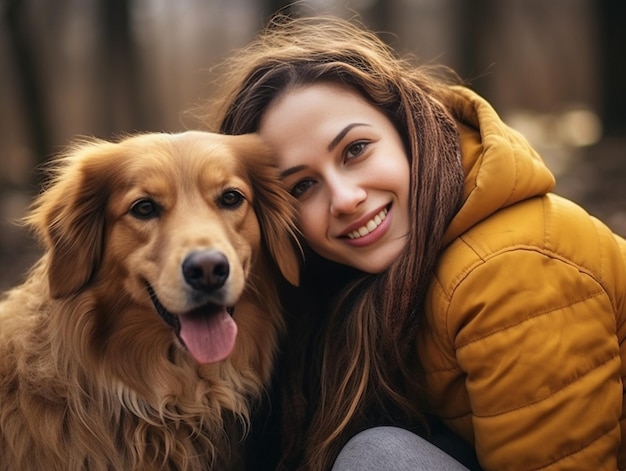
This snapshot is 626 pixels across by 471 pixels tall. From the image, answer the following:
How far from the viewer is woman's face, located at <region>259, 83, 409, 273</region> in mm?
2642

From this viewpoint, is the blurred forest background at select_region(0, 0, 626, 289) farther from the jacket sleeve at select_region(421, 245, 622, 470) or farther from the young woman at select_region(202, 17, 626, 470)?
the jacket sleeve at select_region(421, 245, 622, 470)

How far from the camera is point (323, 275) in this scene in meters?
3.13

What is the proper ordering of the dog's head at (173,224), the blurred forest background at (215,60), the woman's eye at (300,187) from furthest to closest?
1. the blurred forest background at (215,60)
2. the woman's eye at (300,187)
3. the dog's head at (173,224)

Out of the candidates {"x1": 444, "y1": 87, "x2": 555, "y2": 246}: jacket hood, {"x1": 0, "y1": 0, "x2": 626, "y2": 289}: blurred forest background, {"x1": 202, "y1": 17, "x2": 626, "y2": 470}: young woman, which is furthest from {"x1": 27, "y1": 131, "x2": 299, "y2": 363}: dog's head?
{"x1": 0, "y1": 0, "x2": 626, "y2": 289}: blurred forest background

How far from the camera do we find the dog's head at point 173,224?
7.96 ft

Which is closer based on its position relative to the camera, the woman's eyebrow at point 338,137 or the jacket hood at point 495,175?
the jacket hood at point 495,175

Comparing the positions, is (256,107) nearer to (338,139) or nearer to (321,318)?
(338,139)

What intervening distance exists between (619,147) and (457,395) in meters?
7.40

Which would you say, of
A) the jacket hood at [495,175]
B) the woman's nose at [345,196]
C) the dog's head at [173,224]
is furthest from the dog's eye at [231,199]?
the jacket hood at [495,175]

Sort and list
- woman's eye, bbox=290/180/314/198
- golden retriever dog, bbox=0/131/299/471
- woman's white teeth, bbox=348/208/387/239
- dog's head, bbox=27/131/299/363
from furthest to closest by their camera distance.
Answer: woman's eye, bbox=290/180/314/198 → woman's white teeth, bbox=348/208/387/239 → golden retriever dog, bbox=0/131/299/471 → dog's head, bbox=27/131/299/363

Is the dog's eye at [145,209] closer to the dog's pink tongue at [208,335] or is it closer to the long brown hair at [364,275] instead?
the dog's pink tongue at [208,335]

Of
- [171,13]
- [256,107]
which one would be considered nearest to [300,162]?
[256,107]

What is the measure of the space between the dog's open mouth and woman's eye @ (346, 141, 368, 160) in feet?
2.29

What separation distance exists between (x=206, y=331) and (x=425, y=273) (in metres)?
0.76
